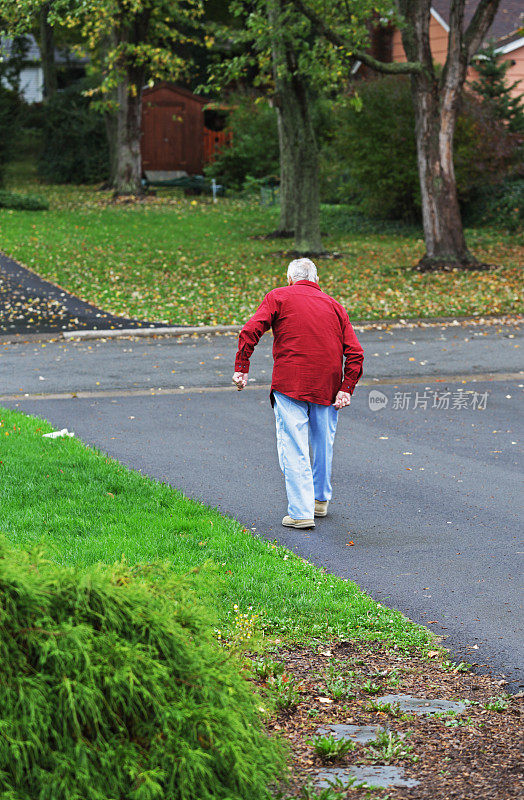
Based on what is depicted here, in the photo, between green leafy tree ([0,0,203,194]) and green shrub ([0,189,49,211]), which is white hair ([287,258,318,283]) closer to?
green leafy tree ([0,0,203,194])

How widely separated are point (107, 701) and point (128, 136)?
33743 millimetres

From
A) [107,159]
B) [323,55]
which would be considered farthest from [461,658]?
[107,159]

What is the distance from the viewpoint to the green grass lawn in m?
17.9

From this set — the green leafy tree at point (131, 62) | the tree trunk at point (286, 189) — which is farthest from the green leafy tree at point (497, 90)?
the green leafy tree at point (131, 62)

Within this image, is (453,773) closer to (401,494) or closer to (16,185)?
(401,494)

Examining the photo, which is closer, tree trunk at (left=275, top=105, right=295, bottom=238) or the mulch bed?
the mulch bed

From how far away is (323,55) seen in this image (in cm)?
2130

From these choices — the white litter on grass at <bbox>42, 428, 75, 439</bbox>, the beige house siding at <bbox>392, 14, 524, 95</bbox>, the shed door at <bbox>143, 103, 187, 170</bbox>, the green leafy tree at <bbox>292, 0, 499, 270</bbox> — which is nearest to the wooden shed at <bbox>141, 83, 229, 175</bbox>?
the shed door at <bbox>143, 103, 187, 170</bbox>

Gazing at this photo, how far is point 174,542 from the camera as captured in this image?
5973 mm

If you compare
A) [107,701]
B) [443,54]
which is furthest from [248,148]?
[107,701]

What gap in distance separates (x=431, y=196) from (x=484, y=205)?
31.6ft

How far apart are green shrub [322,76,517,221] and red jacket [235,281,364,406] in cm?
2225

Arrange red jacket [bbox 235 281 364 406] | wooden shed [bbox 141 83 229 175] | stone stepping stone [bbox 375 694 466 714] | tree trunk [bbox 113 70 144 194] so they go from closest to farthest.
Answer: stone stepping stone [bbox 375 694 466 714] → red jacket [bbox 235 281 364 406] → tree trunk [bbox 113 70 144 194] → wooden shed [bbox 141 83 229 175]

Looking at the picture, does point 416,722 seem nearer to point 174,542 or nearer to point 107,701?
point 107,701
